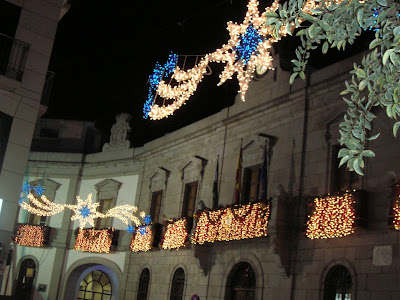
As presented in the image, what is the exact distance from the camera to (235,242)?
1842cm

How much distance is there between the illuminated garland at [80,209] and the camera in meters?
25.7

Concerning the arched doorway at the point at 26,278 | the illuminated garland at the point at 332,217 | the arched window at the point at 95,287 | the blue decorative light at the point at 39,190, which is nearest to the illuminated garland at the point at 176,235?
the illuminated garland at the point at 332,217

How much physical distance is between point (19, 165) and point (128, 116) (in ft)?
49.9

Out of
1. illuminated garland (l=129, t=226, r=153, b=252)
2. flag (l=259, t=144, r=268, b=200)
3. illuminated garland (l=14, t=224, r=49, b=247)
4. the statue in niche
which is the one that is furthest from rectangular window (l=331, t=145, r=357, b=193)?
illuminated garland (l=14, t=224, r=49, b=247)

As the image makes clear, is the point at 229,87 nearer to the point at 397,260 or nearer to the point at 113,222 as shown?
the point at 113,222

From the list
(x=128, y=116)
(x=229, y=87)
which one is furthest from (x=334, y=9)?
(x=128, y=116)

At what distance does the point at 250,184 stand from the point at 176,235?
12.6 feet

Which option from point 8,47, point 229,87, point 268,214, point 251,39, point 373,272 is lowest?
point 373,272

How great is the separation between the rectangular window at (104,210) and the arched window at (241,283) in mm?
9893

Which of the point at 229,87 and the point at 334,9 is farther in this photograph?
the point at 229,87

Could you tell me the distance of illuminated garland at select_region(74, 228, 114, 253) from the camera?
25.3m

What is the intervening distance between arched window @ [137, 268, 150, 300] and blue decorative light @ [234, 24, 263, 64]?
39.1 feet

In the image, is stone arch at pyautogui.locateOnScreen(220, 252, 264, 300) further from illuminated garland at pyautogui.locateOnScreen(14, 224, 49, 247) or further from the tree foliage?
illuminated garland at pyautogui.locateOnScreen(14, 224, 49, 247)

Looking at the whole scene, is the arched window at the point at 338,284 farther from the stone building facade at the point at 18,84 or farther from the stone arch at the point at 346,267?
the stone building facade at the point at 18,84
